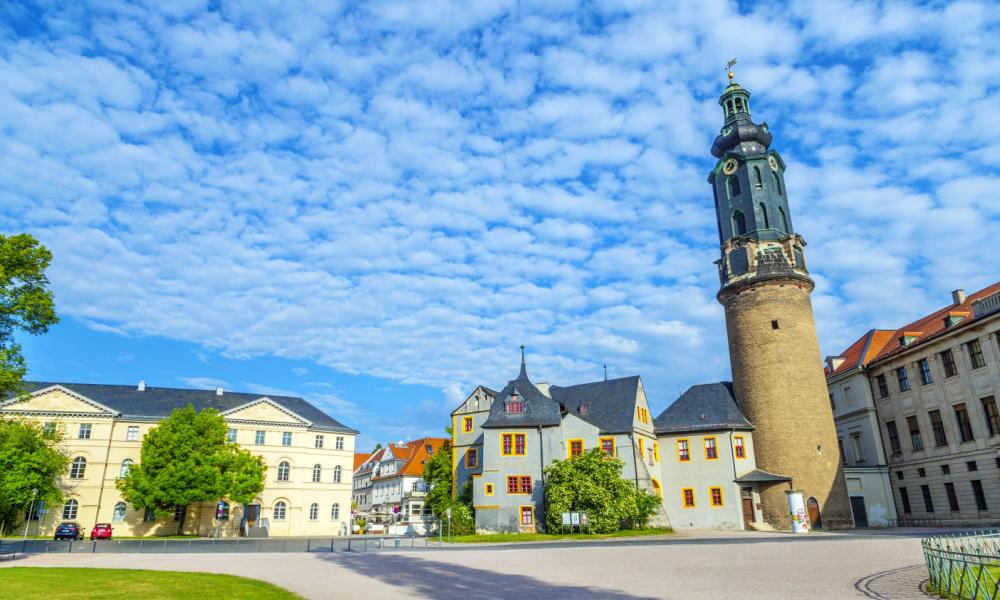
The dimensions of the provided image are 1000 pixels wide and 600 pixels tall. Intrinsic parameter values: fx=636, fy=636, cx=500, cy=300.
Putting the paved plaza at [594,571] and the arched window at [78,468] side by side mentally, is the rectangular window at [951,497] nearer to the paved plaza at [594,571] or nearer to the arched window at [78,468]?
the paved plaza at [594,571]

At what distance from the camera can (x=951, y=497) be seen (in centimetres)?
4200

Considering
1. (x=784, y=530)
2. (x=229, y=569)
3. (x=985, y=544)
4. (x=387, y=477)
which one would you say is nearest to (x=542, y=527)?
(x=784, y=530)

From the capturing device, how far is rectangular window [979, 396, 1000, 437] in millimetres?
38188

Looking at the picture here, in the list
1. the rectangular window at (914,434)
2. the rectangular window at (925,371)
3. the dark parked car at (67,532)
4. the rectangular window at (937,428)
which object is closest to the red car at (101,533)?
the dark parked car at (67,532)

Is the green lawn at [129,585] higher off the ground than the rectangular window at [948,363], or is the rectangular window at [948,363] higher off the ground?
the rectangular window at [948,363]

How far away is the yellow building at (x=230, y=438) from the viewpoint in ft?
177

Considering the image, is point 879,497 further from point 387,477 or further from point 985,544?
point 387,477

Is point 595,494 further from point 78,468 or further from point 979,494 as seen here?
point 78,468

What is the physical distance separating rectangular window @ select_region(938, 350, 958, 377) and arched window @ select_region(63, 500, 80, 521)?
67.3 meters

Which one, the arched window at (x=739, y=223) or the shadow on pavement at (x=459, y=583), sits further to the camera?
the arched window at (x=739, y=223)

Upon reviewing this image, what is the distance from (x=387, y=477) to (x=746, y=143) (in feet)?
211

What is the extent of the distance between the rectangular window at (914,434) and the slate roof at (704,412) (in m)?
11.4

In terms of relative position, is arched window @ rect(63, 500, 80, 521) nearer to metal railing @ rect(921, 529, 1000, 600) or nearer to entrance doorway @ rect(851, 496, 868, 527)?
metal railing @ rect(921, 529, 1000, 600)

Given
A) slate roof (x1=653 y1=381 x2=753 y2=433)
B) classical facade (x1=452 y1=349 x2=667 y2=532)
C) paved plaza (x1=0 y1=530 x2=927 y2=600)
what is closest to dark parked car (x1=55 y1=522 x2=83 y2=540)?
paved plaza (x1=0 y1=530 x2=927 y2=600)
